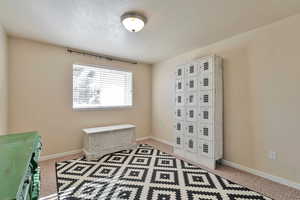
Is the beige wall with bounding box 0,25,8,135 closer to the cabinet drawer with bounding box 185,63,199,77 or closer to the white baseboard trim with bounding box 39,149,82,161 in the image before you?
the white baseboard trim with bounding box 39,149,82,161

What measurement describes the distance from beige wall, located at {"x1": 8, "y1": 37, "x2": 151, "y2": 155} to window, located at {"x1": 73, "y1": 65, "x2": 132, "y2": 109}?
15 cm

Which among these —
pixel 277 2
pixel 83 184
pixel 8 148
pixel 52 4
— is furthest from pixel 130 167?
pixel 277 2

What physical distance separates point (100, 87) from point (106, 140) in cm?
132

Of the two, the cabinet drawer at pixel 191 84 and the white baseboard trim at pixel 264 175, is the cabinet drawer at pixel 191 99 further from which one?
the white baseboard trim at pixel 264 175

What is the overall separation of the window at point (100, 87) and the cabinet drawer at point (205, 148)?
223 cm

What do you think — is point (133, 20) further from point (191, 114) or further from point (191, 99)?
point (191, 114)

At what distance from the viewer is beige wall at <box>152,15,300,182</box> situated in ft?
6.81

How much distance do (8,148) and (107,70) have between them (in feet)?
9.59

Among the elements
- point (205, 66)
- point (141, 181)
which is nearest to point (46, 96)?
point (141, 181)

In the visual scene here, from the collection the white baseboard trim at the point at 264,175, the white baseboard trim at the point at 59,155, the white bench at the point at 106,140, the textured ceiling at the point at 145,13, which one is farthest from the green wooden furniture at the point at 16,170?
the white baseboard trim at the point at 264,175

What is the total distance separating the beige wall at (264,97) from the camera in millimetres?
2076

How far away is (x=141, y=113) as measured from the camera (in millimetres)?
4477

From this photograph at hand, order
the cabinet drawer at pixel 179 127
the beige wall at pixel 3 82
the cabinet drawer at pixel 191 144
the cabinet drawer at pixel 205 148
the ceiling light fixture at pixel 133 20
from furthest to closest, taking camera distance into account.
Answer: the cabinet drawer at pixel 179 127
the cabinet drawer at pixel 191 144
the cabinet drawer at pixel 205 148
the beige wall at pixel 3 82
the ceiling light fixture at pixel 133 20

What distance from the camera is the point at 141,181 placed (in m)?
2.20
